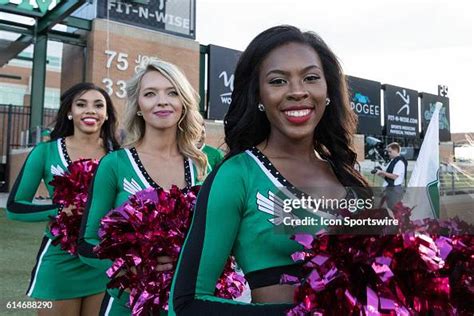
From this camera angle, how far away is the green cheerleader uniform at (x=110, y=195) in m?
1.44

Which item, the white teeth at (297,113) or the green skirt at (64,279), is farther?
the green skirt at (64,279)

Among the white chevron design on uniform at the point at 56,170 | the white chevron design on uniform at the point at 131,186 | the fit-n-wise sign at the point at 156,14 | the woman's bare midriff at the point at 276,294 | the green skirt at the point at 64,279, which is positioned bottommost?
the green skirt at the point at 64,279

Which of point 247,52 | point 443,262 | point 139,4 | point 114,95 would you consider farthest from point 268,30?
point 139,4

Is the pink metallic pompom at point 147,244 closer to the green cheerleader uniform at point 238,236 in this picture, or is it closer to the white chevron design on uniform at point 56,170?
the green cheerleader uniform at point 238,236

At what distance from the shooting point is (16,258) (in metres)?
4.67

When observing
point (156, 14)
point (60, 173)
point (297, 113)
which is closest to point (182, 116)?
point (60, 173)

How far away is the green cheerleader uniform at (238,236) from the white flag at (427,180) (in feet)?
0.67

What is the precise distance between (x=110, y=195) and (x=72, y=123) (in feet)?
3.23

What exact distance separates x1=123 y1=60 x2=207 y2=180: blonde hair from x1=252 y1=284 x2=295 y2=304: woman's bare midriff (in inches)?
34.1

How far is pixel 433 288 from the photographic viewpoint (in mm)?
628

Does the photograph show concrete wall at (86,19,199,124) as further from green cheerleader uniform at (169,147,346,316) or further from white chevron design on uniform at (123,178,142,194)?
green cheerleader uniform at (169,147,346,316)

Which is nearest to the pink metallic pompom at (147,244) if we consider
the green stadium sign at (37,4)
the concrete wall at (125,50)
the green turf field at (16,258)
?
the green turf field at (16,258)

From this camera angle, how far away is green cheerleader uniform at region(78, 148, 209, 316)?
4.74 feet

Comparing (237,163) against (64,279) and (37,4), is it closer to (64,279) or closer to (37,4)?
(64,279)
